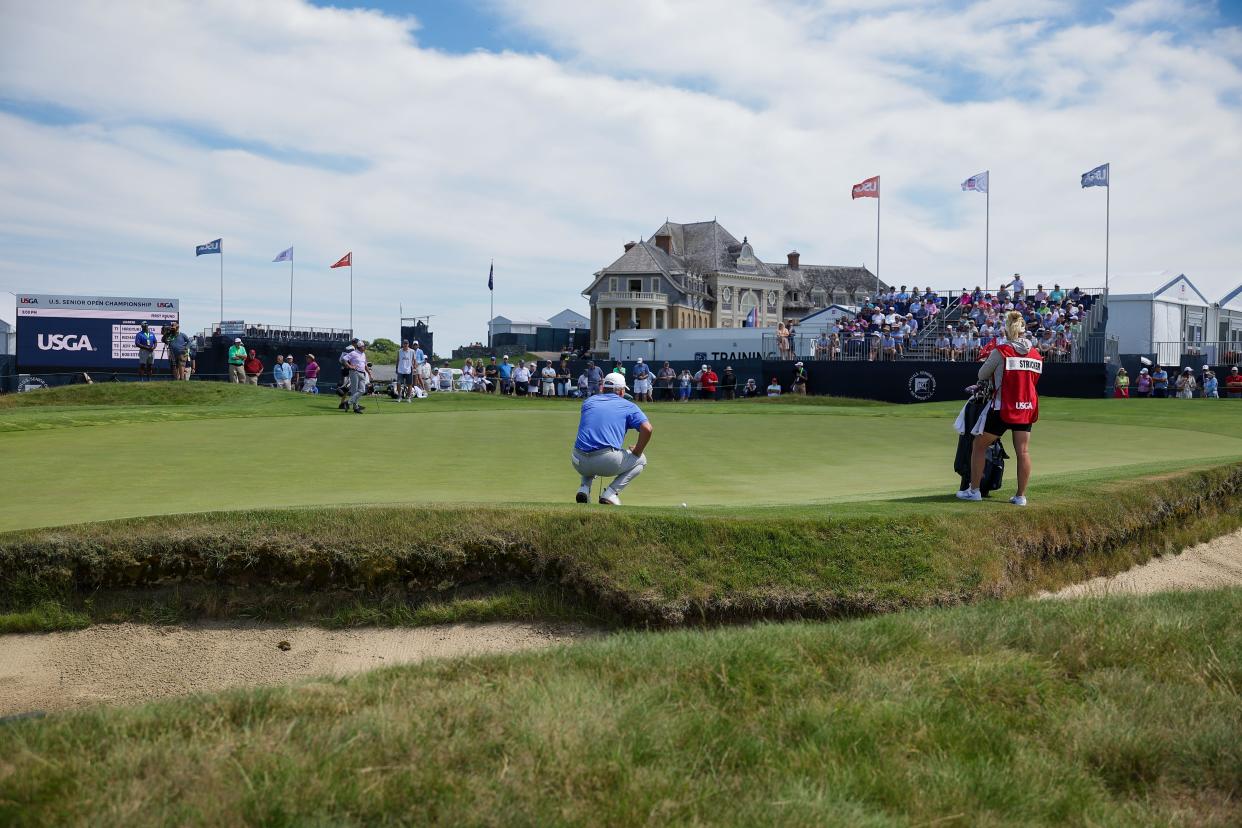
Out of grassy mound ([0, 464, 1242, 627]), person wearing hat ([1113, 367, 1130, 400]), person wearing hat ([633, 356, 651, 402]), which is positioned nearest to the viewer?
grassy mound ([0, 464, 1242, 627])

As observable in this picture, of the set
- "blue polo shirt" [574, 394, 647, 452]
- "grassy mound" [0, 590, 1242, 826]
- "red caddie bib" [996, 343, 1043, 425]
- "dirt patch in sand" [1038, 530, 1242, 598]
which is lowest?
"dirt patch in sand" [1038, 530, 1242, 598]

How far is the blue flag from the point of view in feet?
161

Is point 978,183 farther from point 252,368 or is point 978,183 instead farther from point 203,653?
point 203,653

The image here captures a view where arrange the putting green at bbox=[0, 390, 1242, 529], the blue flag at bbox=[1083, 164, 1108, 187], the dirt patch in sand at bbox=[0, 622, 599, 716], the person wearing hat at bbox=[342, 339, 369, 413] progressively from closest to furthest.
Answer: the dirt patch in sand at bbox=[0, 622, 599, 716], the putting green at bbox=[0, 390, 1242, 529], the person wearing hat at bbox=[342, 339, 369, 413], the blue flag at bbox=[1083, 164, 1108, 187]

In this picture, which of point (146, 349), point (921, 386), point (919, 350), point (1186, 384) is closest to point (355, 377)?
point (146, 349)

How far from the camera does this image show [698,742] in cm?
390

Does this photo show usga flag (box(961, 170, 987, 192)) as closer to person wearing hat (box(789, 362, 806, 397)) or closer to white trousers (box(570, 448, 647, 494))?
person wearing hat (box(789, 362, 806, 397))

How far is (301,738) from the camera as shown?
380cm

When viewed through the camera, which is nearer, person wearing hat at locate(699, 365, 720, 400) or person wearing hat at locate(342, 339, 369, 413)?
person wearing hat at locate(342, 339, 369, 413)

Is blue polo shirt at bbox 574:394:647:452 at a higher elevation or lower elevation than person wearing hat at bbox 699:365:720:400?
lower

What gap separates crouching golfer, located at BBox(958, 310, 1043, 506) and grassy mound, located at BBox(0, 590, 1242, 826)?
13.0 feet

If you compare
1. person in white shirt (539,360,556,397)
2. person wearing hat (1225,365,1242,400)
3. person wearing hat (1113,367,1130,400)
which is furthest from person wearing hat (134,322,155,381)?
person wearing hat (1225,365,1242,400)

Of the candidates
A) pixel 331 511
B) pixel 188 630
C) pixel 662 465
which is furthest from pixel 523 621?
pixel 662 465

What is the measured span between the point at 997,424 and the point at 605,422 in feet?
11.9
